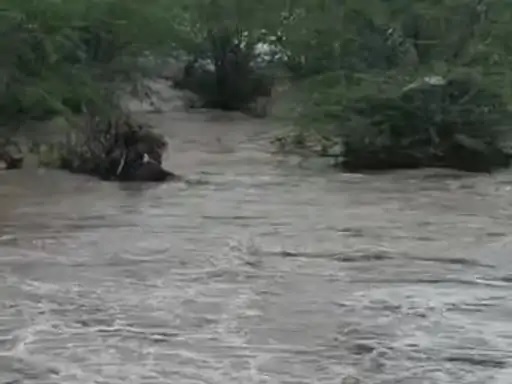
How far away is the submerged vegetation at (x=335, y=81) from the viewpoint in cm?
1201

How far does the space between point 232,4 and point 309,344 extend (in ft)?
32.6

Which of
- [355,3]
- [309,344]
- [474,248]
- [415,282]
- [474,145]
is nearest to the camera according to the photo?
[309,344]

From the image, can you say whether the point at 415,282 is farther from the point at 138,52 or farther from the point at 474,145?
the point at 138,52

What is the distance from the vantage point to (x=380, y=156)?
40.7 ft

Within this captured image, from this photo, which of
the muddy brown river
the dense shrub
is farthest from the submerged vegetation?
the muddy brown river

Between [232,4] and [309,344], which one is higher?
[232,4]

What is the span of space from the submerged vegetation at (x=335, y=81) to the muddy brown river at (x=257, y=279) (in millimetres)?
384

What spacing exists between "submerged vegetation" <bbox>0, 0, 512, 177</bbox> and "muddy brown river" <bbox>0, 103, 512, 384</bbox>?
384mm

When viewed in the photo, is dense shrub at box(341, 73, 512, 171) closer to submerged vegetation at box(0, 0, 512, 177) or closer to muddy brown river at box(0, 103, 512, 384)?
submerged vegetation at box(0, 0, 512, 177)

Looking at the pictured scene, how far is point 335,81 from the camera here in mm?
13047

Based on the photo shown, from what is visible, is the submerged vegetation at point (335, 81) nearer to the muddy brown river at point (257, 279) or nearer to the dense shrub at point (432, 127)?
the dense shrub at point (432, 127)

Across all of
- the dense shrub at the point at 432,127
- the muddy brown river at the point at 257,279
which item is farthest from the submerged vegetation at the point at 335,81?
the muddy brown river at the point at 257,279

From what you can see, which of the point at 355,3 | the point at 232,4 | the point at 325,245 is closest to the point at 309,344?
the point at 325,245

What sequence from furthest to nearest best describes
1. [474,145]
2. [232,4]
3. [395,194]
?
1. [232,4]
2. [474,145]
3. [395,194]
